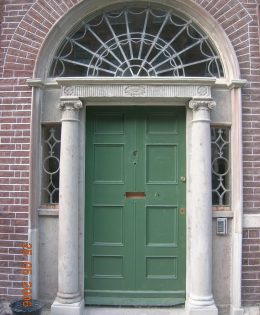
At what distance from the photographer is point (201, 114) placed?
4656 millimetres

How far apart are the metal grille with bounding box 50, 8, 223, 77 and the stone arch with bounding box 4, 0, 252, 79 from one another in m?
0.17

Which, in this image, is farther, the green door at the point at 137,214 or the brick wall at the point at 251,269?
the green door at the point at 137,214

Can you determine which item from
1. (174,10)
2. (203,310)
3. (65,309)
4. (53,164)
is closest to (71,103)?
(53,164)

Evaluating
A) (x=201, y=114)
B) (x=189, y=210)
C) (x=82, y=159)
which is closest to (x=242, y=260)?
(x=189, y=210)

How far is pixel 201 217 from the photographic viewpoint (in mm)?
4566

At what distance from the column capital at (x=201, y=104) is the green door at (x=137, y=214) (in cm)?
33

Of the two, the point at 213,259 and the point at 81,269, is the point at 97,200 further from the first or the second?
the point at 213,259

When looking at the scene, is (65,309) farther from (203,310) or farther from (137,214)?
(203,310)

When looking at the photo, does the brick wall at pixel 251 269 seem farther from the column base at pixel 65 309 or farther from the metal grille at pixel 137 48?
the metal grille at pixel 137 48

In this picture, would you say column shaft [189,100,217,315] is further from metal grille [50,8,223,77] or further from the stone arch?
the stone arch

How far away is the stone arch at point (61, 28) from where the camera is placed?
4781 millimetres

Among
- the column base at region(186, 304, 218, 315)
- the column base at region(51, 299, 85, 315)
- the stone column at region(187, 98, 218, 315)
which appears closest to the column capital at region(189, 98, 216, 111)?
the stone column at region(187, 98, 218, 315)

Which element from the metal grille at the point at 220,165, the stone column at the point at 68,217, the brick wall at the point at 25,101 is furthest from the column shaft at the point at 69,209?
the metal grille at the point at 220,165

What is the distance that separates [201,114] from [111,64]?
4.51ft
